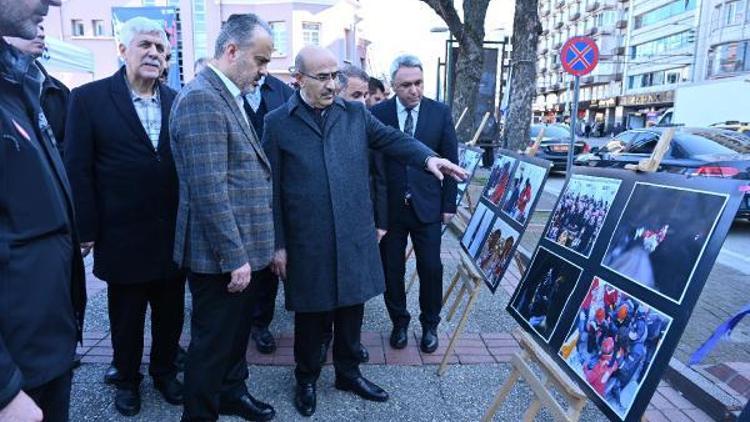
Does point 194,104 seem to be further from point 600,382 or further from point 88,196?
point 600,382

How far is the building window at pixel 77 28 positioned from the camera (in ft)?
99.5

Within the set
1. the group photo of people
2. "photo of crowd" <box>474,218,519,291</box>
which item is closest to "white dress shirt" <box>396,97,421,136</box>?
the group photo of people

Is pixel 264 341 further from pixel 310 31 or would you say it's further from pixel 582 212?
pixel 310 31

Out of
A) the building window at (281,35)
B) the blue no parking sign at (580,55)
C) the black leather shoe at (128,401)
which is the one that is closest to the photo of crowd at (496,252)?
the black leather shoe at (128,401)

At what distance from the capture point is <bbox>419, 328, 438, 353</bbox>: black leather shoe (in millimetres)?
3639

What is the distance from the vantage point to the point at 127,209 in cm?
274

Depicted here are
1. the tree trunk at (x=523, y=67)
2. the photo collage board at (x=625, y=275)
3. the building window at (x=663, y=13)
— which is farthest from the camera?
the building window at (x=663, y=13)

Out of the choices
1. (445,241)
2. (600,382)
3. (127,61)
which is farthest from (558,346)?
(445,241)

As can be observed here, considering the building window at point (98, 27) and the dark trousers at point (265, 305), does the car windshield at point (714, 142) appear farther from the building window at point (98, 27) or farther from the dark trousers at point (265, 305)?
the building window at point (98, 27)

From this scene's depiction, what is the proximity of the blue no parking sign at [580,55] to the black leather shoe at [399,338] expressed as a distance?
5.75 metres

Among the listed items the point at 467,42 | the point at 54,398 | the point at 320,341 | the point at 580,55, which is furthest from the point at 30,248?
the point at 467,42

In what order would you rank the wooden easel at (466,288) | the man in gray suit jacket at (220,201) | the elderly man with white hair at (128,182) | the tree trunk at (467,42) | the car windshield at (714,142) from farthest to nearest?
the tree trunk at (467,42) → the car windshield at (714,142) → the wooden easel at (466,288) → the elderly man with white hair at (128,182) → the man in gray suit jacket at (220,201)

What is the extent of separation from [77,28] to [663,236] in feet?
119

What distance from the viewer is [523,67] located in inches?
426
